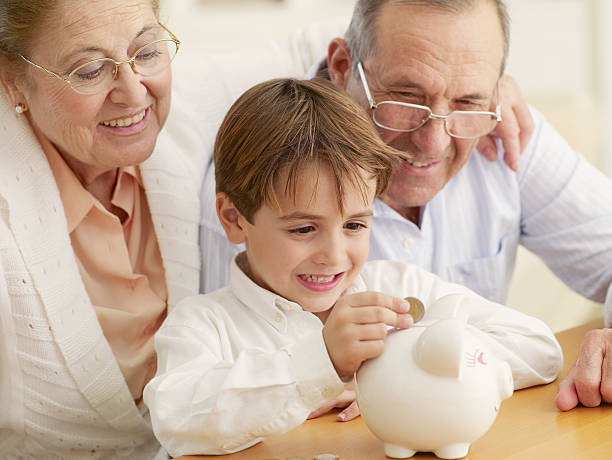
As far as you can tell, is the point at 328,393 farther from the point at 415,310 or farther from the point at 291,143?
the point at 291,143

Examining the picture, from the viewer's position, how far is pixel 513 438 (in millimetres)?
1030

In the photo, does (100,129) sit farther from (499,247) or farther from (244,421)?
(499,247)

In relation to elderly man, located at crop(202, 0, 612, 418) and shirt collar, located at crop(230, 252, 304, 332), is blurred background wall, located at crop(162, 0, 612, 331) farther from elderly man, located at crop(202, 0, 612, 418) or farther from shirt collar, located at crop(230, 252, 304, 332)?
shirt collar, located at crop(230, 252, 304, 332)

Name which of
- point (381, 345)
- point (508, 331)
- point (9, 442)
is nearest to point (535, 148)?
point (508, 331)

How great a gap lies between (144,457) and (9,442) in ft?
0.85

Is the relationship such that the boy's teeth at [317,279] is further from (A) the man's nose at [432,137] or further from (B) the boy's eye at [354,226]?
(A) the man's nose at [432,137]

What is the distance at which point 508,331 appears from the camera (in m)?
1.23

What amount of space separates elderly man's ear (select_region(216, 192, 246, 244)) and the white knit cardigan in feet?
1.03

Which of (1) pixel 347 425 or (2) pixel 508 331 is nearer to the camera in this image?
(1) pixel 347 425

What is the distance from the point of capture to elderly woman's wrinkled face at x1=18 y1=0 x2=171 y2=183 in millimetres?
1354

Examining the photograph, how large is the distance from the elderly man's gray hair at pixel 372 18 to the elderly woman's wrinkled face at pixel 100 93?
371 millimetres

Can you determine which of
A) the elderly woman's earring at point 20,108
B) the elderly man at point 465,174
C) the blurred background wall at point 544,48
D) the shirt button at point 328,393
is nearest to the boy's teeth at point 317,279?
the shirt button at point 328,393

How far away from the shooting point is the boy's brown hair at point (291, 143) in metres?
1.15

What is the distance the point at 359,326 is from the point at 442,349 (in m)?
0.12
